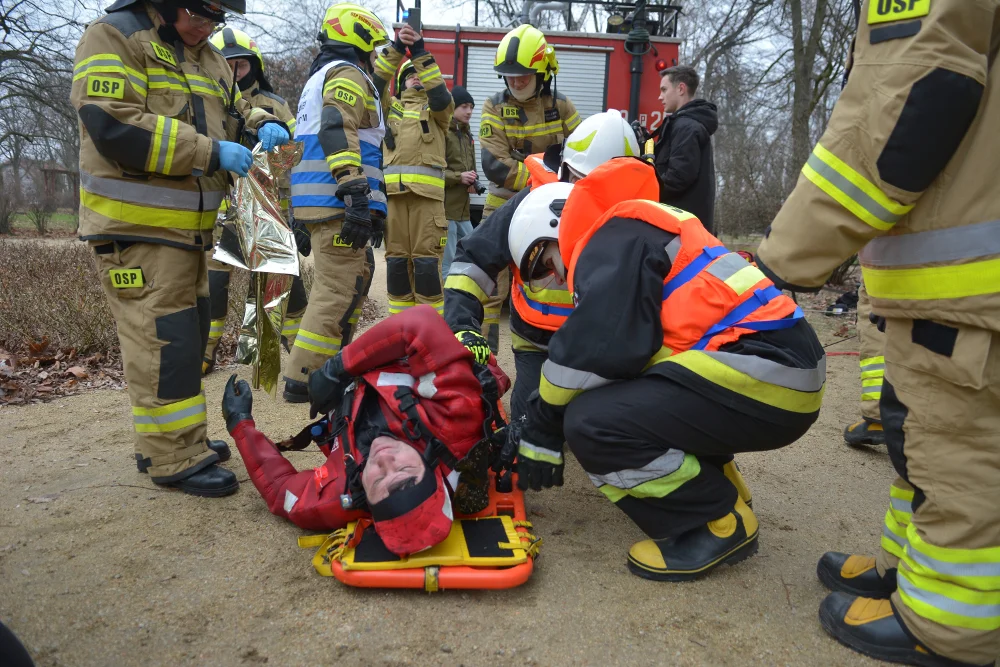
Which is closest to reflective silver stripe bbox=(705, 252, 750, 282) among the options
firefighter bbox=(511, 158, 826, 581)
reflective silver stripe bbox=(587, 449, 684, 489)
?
firefighter bbox=(511, 158, 826, 581)

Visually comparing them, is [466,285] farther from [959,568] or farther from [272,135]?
[959,568]

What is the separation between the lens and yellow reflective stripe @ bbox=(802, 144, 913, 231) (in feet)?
5.74

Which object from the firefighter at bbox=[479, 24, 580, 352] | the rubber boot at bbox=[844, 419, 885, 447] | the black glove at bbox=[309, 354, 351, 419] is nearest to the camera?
the black glove at bbox=[309, 354, 351, 419]

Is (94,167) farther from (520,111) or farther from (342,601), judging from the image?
(520,111)

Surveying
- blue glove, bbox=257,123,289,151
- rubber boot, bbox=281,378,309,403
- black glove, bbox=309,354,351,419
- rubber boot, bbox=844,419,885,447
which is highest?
blue glove, bbox=257,123,289,151

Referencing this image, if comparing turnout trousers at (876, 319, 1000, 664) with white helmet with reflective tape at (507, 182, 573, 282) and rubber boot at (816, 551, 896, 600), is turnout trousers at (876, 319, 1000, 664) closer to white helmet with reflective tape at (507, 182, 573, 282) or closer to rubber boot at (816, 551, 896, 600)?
rubber boot at (816, 551, 896, 600)

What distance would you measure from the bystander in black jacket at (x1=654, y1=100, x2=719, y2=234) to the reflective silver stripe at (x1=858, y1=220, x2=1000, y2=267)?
275 cm

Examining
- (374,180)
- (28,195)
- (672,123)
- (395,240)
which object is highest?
(672,123)

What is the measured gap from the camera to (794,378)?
7.25ft

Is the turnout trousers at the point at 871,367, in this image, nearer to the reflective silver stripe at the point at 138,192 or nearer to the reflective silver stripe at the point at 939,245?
the reflective silver stripe at the point at 939,245

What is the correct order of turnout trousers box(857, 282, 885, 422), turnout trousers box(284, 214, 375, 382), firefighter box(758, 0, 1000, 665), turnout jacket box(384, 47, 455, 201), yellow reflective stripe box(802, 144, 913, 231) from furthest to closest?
turnout jacket box(384, 47, 455, 201), turnout trousers box(284, 214, 375, 382), turnout trousers box(857, 282, 885, 422), yellow reflective stripe box(802, 144, 913, 231), firefighter box(758, 0, 1000, 665)

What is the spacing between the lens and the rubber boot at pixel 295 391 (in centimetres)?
432

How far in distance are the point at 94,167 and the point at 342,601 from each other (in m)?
1.97

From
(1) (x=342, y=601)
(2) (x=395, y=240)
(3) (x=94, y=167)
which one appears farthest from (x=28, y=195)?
(1) (x=342, y=601)
